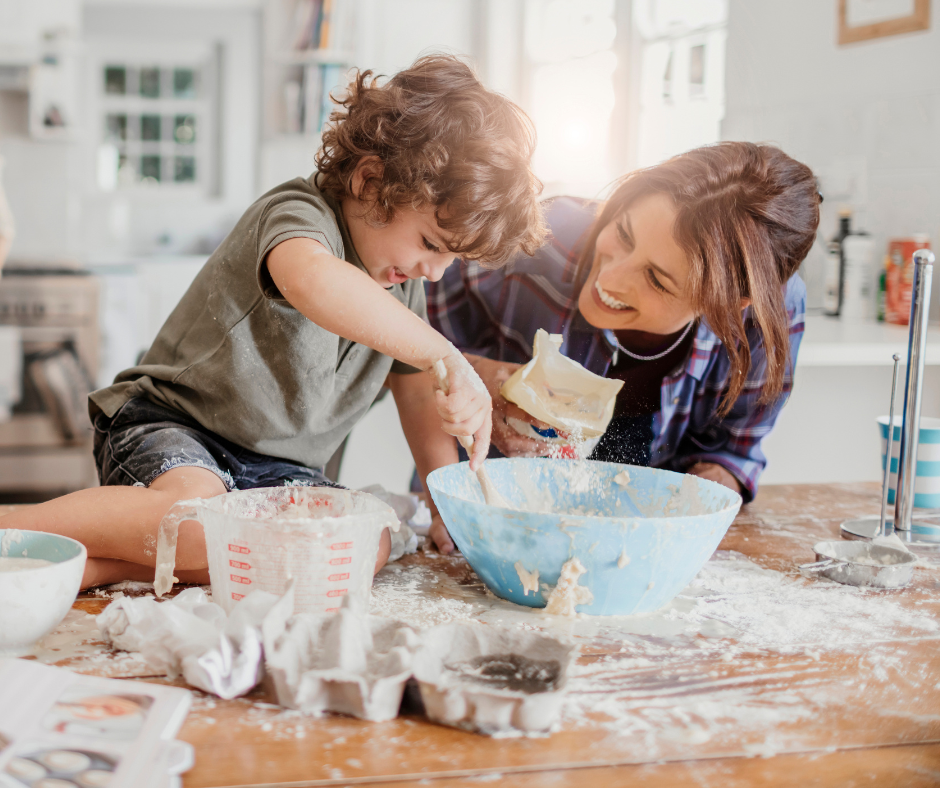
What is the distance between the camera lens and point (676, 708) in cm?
62

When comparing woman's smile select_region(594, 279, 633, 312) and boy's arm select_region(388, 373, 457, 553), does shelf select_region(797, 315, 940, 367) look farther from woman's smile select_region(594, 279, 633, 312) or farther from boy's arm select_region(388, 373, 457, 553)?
boy's arm select_region(388, 373, 457, 553)

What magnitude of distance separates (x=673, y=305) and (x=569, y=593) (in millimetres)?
554

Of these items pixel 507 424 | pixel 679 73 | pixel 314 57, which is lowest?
pixel 507 424

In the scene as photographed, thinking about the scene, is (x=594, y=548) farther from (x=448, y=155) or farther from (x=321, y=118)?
(x=321, y=118)

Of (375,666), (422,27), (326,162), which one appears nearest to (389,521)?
(375,666)

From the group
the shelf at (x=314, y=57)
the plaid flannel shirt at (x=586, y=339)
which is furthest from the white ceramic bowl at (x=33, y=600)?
the shelf at (x=314, y=57)

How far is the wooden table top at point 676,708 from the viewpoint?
54 centimetres

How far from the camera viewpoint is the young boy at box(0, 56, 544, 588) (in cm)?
104

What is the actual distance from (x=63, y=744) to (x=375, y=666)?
8.1 inches

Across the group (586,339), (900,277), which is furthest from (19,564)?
(900,277)

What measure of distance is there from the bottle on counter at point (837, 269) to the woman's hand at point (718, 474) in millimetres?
1126

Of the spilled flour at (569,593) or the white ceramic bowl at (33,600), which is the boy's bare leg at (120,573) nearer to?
the white ceramic bowl at (33,600)

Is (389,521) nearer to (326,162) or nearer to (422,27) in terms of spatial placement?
(326,162)

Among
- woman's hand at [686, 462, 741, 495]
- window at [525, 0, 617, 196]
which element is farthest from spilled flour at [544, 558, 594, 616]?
window at [525, 0, 617, 196]
